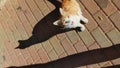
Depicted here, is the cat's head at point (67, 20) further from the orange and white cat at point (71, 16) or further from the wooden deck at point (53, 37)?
the wooden deck at point (53, 37)

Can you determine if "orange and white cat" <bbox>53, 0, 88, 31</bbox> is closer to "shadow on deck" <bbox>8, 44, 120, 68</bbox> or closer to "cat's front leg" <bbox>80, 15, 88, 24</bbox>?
"cat's front leg" <bbox>80, 15, 88, 24</bbox>

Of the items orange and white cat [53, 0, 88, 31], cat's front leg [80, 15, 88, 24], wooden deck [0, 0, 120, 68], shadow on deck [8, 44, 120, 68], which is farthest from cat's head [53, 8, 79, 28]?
shadow on deck [8, 44, 120, 68]

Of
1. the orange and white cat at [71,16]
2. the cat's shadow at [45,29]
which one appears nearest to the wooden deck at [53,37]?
the cat's shadow at [45,29]

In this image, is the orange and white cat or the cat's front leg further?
the cat's front leg

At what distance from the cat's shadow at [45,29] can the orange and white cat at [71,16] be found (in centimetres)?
47

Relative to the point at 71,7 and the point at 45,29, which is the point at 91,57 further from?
the point at 45,29

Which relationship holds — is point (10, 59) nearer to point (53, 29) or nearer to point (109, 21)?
point (53, 29)

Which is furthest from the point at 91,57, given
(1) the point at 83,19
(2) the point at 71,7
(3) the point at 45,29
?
(3) the point at 45,29

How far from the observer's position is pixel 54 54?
481 centimetres

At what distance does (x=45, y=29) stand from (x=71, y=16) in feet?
→ 3.30

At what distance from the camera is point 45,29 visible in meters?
5.08

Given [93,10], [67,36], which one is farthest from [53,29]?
[93,10]

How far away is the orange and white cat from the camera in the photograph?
163 inches

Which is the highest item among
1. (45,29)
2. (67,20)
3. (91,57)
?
(45,29)
